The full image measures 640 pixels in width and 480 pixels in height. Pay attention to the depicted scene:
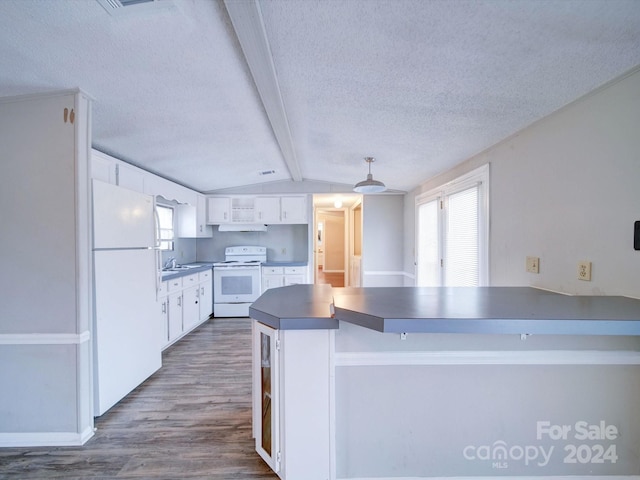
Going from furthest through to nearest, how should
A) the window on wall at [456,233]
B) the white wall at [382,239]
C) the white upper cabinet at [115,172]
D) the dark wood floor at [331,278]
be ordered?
1. the dark wood floor at [331,278]
2. the white wall at [382,239]
3. the window on wall at [456,233]
4. the white upper cabinet at [115,172]

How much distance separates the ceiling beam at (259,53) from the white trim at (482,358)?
5.51 feet

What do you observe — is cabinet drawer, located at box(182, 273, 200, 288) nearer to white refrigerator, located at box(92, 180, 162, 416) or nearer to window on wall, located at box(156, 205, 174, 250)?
window on wall, located at box(156, 205, 174, 250)

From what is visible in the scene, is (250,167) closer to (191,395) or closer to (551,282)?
(191,395)

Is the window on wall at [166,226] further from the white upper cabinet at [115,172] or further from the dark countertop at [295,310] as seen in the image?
the dark countertop at [295,310]

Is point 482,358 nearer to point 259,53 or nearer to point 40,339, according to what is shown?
point 259,53

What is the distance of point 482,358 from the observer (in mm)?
1403

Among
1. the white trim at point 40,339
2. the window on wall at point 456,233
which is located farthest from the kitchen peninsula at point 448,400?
the white trim at point 40,339

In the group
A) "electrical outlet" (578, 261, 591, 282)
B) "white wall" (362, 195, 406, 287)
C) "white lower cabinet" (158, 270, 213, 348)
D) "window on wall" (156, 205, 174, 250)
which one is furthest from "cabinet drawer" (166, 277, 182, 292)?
"electrical outlet" (578, 261, 591, 282)

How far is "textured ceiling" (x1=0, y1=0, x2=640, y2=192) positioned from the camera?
1.24 meters

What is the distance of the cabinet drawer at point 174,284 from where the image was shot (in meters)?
3.35

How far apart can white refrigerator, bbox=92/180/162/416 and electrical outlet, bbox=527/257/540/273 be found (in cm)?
308

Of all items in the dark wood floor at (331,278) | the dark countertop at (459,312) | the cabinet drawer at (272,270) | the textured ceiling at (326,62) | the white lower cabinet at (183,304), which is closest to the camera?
the dark countertop at (459,312)

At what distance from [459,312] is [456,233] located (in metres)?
2.12

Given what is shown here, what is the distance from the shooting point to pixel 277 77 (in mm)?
1876
